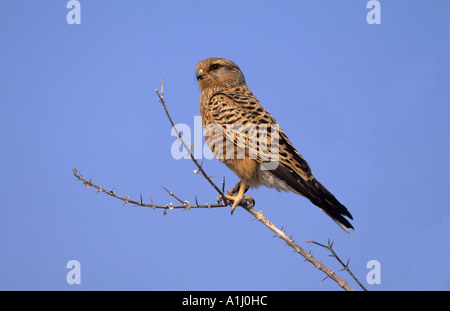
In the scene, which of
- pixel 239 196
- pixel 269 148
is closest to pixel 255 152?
pixel 269 148

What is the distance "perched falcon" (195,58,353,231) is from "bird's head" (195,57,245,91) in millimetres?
259

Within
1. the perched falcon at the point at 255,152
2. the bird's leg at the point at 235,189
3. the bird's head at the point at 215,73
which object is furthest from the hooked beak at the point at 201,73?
the bird's leg at the point at 235,189

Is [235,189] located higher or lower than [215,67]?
lower

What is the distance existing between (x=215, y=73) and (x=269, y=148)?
1.24 metres

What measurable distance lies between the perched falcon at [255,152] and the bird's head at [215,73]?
26 centimetres

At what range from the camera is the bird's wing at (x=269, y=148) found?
354 cm

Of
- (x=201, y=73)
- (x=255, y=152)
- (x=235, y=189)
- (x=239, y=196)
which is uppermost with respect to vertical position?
(x=201, y=73)

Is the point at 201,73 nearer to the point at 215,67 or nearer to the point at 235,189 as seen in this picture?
the point at 215,67

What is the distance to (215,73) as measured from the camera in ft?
15.5

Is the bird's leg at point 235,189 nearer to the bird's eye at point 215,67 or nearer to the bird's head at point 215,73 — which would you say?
the bird's head at point 215,73

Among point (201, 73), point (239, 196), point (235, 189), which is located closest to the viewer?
point (239, 196)

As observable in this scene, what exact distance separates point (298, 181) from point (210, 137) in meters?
0.91

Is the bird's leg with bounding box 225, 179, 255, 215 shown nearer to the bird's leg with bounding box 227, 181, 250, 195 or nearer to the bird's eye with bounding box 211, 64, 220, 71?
the bird's leg with bounding box 227, 181, 250, 195
